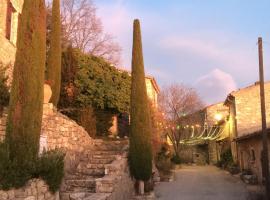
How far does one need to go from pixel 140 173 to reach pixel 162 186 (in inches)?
158

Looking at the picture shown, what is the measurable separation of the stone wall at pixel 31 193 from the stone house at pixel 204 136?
2777 centimetres

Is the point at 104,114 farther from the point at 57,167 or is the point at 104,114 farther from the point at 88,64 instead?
the point at 57,167

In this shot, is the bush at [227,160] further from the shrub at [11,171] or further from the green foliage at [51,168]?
the shrub at [11,171]

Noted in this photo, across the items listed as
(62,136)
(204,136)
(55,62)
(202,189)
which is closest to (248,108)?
(202,189)

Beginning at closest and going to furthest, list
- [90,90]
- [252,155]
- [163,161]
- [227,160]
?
[90,90]
[252,155]
[163,161]
[227,160]

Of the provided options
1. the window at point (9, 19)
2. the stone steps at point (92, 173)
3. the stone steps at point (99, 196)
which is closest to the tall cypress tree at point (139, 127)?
the stone steps at point (92, 173)

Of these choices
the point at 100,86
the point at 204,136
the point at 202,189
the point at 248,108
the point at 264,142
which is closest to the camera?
the point at 264,142

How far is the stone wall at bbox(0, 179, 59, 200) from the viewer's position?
21.8 ft

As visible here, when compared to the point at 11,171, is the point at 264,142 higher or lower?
higher

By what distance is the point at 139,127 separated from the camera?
14.6 metres

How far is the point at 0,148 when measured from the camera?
6.88 metres

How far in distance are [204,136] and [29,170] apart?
31.1m

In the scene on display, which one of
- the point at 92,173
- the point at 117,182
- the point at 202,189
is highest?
the point at 92,173

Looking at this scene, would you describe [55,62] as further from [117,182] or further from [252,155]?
[252,155]
